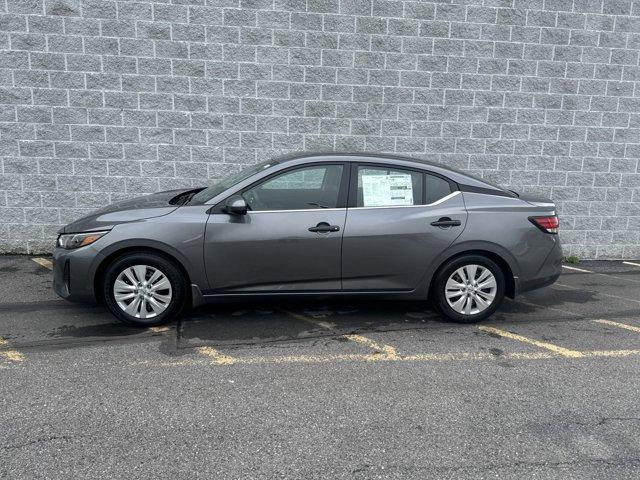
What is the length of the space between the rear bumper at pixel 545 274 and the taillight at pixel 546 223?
0.14 meters

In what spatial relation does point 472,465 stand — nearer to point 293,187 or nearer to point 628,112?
point 293,187

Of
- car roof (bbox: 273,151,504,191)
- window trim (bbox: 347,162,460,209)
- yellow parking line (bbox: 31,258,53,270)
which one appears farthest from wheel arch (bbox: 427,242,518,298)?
yellow parking line (bbox: 31,258,53,270)

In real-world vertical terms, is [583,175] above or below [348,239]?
above

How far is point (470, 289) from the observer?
5.23 m

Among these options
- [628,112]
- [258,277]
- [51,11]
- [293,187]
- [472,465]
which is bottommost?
[472,465]

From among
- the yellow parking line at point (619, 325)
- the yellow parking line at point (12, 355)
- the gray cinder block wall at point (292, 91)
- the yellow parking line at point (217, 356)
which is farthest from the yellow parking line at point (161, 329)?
the yellow parking line at point (619, 325)

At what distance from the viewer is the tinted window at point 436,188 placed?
16.9ft

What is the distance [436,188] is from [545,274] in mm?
1356

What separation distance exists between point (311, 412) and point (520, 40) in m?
6.27

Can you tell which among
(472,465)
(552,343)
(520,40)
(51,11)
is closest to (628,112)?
(520,40)

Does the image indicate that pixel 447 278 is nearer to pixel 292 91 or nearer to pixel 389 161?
pixel 389 161

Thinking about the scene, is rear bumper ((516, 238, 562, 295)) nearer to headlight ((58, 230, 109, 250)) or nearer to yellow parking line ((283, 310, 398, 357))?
yellow parking line ((283, 310, 398, 357))

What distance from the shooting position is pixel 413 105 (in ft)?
25.2

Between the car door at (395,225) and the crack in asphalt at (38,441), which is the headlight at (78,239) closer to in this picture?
the crack in asphalt at (38,441)
